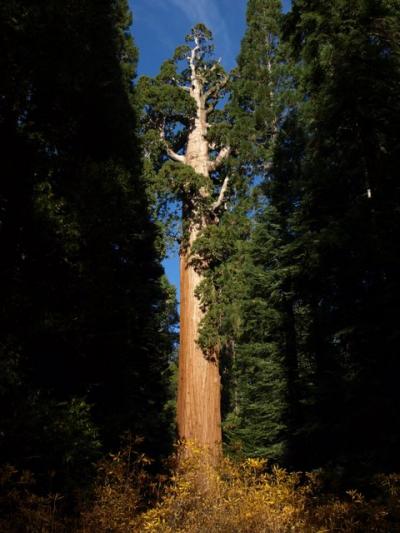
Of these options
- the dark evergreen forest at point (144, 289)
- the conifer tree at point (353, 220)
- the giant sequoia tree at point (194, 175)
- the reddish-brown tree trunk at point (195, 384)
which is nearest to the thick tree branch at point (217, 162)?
the giant sequoia tree at point (194, 175)

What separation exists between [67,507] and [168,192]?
6.92 meters

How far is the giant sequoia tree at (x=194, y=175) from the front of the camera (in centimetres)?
933

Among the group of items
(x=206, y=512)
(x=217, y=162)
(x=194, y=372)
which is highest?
(x=217, y=162)

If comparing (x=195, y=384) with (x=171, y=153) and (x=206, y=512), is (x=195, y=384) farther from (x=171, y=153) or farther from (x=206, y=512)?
(x=171, y=153)

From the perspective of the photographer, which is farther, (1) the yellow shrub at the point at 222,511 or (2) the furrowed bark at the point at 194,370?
(2) the furrowed bark at the point at 194,370

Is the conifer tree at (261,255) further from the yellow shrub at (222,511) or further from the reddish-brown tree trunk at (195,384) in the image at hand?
the yellow shrub at (222,511)

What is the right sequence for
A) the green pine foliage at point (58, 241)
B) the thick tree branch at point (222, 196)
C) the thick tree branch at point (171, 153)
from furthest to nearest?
the thick tree branch at point (171, 153)
the thick tree branch at point (222, 196)
the green pine foliage at point (58, 241)

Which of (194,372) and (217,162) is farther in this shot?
(217,162)

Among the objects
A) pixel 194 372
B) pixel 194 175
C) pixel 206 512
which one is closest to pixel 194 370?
pixel 194 372

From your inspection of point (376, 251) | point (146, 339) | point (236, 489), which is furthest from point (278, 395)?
point (236, 489)

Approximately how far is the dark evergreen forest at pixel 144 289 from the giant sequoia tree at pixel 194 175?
0.13 meters

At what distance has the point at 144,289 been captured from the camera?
1021cm

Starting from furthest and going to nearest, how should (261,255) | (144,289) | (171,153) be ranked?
1. (261,255)
2. (171,153)
3. (144,289)

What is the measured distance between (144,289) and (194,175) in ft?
9.46
